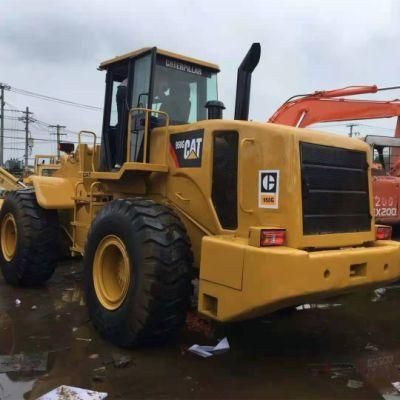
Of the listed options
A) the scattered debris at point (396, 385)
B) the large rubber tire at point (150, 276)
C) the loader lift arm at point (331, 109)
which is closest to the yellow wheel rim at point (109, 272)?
the large rubber tire at point (150, 276)

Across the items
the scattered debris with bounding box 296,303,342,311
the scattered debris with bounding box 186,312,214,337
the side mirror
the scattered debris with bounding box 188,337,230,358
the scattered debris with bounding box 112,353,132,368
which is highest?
the side mirror

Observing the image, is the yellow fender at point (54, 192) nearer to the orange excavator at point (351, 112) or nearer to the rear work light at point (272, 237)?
the rear work light at point (272, 237)

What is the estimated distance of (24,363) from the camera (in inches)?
180

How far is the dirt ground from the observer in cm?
411

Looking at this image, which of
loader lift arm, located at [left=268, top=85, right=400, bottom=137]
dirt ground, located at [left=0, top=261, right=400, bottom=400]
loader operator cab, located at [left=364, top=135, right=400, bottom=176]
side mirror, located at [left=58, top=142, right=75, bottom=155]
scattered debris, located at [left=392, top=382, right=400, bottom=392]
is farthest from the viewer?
loader lift arm, located at [left=268, top=85, right=400, bottom=137]

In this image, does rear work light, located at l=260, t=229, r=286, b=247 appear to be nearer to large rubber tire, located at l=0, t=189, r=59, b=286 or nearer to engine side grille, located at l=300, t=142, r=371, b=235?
engine side grille, located at l=300, t=142, r=371, b=235

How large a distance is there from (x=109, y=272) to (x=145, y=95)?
74.7 inches

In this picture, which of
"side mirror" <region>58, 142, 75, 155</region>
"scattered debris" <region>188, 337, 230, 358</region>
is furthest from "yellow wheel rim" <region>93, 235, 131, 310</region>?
"side mirror" <region>58, 142, 75, 155</region>

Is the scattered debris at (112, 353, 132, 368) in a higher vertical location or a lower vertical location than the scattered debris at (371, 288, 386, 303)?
lower

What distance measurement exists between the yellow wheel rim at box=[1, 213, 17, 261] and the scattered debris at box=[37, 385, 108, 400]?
12.9 feet

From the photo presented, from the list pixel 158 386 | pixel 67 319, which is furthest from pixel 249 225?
pixel 67 319

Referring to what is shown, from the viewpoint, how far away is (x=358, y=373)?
448 cm

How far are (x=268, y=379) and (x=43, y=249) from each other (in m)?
3.86

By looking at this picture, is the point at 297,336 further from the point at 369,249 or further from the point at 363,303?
the point at 363,303
